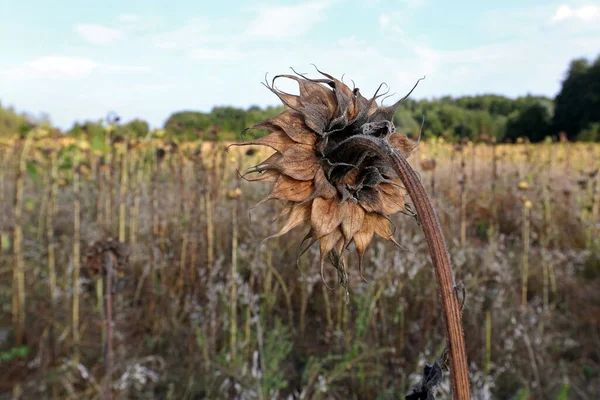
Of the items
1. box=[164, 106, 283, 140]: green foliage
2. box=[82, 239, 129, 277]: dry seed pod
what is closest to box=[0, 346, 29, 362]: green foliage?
box=[82, 239, 129, 277]: dry seed pod

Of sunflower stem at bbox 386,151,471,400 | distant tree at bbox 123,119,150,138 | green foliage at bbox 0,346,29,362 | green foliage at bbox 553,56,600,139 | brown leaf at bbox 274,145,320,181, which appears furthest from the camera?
green foliage at bbox 553,56,600,139

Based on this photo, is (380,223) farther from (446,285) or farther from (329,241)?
(446,285)

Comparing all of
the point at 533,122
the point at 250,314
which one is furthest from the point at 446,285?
the point at 533,122

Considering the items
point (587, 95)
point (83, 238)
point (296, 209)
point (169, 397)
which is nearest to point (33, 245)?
point (83, 238)

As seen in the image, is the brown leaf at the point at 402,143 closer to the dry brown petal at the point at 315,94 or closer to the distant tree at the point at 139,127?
the dry brown petal at the point at 315,94

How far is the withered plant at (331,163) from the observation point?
1.90 feet

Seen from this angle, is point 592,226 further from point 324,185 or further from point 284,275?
point 324,185

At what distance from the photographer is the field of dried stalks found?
2061 millimetres

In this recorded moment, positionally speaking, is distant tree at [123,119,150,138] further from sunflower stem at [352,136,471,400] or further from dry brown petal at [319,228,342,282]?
sunflower stem at [352,136,471,400]

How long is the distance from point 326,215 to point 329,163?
0.07 m

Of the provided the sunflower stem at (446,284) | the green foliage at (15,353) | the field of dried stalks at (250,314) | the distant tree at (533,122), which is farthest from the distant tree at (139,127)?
the distant tree at (533,122)

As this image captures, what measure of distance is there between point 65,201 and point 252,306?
3294 mm

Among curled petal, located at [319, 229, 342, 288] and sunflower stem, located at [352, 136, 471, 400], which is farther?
curled petal, located at [319, 229, 342, 288]

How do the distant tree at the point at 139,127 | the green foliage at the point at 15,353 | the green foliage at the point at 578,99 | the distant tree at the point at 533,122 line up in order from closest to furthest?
the green foliage at the point at 15,353, the distant tree at the point at 139,127, the distant tree at the point at 533,122, the green foliage at the point at 578,99
